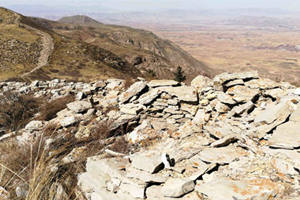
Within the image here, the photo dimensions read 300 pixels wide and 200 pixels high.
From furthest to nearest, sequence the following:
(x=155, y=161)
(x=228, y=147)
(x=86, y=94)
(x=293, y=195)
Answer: (x=86, y=94) < (x=228, y=147) < (x=155, y=161) < (x=293, y=195)

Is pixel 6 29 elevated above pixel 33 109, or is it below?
above

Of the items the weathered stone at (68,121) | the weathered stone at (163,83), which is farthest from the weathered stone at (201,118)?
the weathered stone at (68,121)

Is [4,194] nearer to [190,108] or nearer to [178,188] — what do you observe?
[178,188]

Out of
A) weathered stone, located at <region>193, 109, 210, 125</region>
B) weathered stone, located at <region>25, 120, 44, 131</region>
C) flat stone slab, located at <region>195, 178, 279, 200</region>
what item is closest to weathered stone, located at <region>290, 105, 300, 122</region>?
flat stone slab, located at <region>195, 178, 279, 200</region>

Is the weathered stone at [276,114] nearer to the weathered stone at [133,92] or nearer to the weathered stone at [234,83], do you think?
the weathered stone at [234,83]

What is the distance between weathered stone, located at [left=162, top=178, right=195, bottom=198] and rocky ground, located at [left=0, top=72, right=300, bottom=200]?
0.07 feet

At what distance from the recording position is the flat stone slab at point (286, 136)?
4973 millimetres

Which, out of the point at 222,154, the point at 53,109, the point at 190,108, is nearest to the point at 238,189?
the point at 222,154

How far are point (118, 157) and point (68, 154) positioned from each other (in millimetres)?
1618

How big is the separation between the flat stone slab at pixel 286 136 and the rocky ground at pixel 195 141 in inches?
0.8

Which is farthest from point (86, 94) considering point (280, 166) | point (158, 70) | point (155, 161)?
point (158, 70)

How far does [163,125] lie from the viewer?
7.66m

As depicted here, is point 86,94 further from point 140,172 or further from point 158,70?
point 158,70

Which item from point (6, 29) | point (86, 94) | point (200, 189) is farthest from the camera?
point (6, 29)
